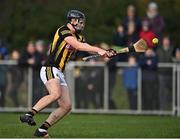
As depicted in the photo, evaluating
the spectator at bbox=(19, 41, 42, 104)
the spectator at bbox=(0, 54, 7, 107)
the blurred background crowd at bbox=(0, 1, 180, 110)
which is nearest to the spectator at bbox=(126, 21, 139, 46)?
the blurred background crowd at bbox=(0, 1, 180, 110)

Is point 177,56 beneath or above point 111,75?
above

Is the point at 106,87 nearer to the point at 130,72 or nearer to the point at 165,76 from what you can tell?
the point at 130,72

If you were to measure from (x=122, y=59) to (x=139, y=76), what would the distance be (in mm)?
854

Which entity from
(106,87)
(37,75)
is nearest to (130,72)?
(106,87)

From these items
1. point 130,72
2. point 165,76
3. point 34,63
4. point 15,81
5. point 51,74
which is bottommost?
point 15,81

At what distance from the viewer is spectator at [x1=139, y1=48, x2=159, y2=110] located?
85.0ft

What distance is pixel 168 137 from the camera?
696 inches

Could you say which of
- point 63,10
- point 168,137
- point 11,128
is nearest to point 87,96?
point 11,128

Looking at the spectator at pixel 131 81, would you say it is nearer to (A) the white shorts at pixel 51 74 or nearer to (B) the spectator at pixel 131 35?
(B) the spectator at pixel 131 35

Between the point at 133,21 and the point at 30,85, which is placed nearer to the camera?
the point at 30,85

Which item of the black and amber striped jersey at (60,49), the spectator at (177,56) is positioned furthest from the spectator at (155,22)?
the black and amber striped jersey at (60,49)

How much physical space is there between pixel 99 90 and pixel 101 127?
5.54 m

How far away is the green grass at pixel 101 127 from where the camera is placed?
60.7 ft

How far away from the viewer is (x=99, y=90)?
86.1 ft
